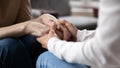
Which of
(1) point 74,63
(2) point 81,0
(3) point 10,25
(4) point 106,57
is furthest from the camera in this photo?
(2) point 81,0

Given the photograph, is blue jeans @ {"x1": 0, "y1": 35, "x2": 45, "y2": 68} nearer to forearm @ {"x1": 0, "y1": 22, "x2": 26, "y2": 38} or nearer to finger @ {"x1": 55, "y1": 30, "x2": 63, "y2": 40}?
forearm @ {"x1": 0, "y1": 22, "x2": 26, "y2": 38}

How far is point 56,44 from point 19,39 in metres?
0.50

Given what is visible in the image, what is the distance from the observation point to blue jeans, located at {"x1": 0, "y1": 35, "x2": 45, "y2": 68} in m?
1.39

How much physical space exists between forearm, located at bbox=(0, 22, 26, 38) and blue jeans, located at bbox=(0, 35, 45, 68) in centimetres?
4

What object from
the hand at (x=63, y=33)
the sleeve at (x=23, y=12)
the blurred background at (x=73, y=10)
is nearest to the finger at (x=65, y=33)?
the hand at (x=63, y=33)

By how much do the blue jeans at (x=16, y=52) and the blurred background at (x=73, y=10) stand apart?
131 centimetres

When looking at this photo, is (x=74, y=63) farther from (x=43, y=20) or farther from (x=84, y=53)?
(x=43, y=20)

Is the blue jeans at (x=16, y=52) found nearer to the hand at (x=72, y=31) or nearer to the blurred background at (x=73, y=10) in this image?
the hand at (x=72, y=31)

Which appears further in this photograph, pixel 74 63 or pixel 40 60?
pixel 40 60

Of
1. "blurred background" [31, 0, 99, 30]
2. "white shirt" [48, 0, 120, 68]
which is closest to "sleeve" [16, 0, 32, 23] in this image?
"white shirt" [48, 0, 120, 68]

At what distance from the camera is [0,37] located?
1516 millimetres

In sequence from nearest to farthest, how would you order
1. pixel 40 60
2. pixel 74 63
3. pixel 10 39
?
pixel 74 63
pixel 40 60
pixel 10 39

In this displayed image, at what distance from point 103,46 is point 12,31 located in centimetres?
74

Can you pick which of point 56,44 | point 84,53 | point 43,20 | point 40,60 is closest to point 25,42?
point 43,20
